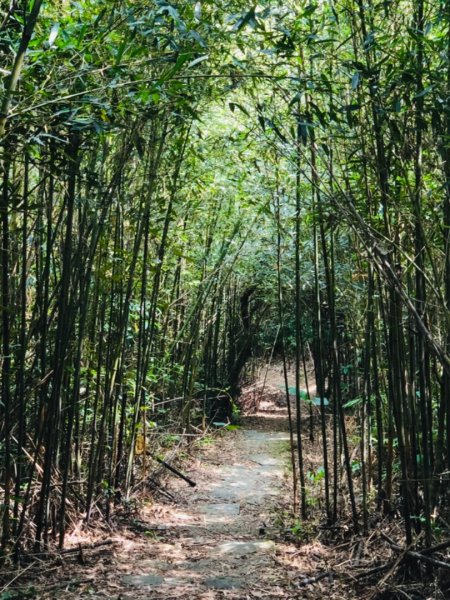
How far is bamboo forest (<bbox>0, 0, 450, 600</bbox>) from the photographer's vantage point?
254 centimetres

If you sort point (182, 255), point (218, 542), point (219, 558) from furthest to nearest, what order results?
point (182, 255)
point (218, 542)
point (219, 558)

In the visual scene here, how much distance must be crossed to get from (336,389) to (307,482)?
2168 millimetres

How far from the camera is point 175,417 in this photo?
7.64 meters

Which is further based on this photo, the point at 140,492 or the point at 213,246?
the point at 213,246

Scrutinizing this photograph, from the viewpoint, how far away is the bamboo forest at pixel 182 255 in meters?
2.54

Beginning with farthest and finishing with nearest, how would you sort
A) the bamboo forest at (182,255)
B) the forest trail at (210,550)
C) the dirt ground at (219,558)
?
the forest trail at (210,550), the dirt ground at (219,558), the bamboo forest at (182,255)

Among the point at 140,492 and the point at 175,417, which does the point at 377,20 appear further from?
the point at 175,417

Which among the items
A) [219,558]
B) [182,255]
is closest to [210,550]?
[219,558]

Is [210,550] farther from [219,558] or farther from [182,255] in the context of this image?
[182,255]

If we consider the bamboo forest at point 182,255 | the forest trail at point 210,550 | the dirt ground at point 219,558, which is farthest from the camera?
the forest trail at point 210,550

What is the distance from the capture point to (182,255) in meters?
4.40

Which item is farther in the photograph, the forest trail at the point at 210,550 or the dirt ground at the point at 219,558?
the forest trail at the point at 210,550

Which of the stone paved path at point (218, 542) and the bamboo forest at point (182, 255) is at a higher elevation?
the bamboo forest at point (182, 255)

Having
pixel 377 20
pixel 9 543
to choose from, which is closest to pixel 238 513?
pixel 9 543
